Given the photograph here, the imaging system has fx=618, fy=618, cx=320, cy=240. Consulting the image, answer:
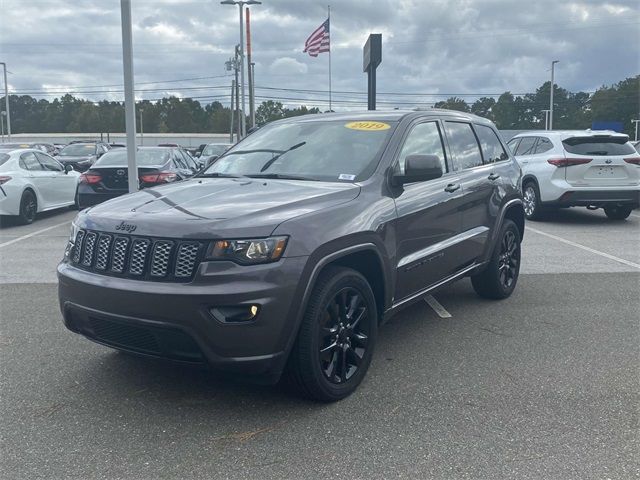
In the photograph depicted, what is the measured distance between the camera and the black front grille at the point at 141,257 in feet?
10.7

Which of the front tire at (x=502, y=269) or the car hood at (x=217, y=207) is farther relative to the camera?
the front tire at (x=502, y=269)

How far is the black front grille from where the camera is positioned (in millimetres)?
3256

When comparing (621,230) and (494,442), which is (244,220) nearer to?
(494,442)

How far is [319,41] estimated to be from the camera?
23938 mm

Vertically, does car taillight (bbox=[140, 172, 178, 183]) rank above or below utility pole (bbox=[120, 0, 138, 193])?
below

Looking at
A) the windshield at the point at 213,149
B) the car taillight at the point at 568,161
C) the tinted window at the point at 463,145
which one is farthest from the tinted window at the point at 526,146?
the windshield at the point at 213,149

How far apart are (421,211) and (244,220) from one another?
5.42ft

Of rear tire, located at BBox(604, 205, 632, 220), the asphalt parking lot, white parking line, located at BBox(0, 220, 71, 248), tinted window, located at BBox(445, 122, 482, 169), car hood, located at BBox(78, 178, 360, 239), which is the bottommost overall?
the asphalt parking lot

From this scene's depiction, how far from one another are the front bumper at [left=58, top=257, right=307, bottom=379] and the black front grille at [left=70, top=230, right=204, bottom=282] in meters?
0.06

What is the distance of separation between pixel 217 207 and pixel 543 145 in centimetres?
1005

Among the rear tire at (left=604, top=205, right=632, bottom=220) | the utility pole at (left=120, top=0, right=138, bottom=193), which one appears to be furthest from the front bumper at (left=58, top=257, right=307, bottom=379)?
the rear tire at (left=604, top=205, right=632, bottom=220)

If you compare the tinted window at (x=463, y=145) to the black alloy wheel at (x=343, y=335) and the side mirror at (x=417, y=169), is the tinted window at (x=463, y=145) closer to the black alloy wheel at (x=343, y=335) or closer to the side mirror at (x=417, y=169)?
the side mirror at (x=417, y=169)

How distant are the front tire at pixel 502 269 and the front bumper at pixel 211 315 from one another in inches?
123

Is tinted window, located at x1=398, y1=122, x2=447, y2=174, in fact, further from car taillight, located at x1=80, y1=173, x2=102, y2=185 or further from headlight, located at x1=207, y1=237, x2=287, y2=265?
car taillight, located at x1=80, y1=173, x2=102, y2=185
